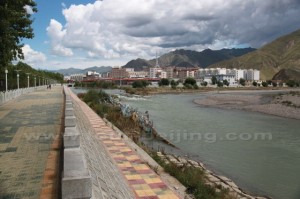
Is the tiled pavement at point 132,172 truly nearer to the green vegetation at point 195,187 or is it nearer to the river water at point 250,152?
the green vegetation at point 195,187

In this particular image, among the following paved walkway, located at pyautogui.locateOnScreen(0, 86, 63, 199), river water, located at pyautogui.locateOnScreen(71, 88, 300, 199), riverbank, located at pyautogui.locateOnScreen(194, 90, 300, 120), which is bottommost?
river water, located at pyautogui.locateOnScreen(71, 88, 300, 199)

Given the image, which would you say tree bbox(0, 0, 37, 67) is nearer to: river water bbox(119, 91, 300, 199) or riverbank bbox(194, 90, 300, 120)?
river water bbox(119, 91, 300, 199)

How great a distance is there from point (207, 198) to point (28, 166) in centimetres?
463

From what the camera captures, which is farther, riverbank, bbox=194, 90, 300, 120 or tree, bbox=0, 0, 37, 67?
riverbank, bbox=194, 90, 300, 120

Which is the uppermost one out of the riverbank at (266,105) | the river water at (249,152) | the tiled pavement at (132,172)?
the tiled pavement at (132,172)

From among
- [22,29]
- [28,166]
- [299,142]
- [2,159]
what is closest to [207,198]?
[28,166]

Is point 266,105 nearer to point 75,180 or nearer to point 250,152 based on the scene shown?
point 250,152

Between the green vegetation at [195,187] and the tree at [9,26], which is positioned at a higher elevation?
the tree at [9,26]

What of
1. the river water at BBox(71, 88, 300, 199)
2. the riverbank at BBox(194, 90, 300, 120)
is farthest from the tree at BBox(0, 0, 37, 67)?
the riverbank at BBox(194, 90, 300, 120)

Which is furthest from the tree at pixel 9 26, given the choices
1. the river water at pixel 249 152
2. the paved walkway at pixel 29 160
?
the river water at pixel 249 152

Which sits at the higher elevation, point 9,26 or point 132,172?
point 9,26

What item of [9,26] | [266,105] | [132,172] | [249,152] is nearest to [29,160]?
[132,172]

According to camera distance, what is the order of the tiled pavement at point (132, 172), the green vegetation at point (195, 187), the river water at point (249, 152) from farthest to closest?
the river water at point (249, 152)
the green vegetation at point (195, 187)
the tiled pavement at point (132, 172)

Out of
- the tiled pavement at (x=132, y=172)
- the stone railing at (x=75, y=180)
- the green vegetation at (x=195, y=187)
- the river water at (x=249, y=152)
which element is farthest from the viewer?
the river water at (x=249, y=152)
